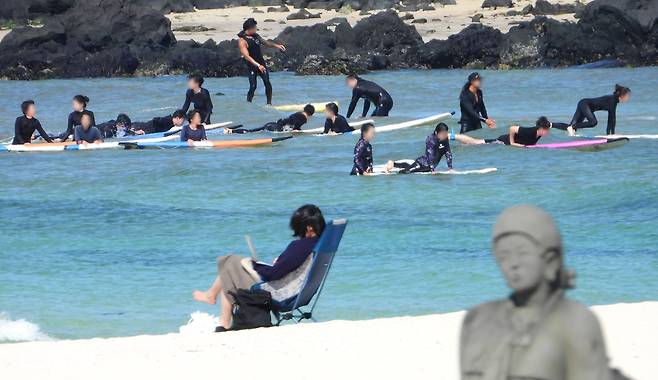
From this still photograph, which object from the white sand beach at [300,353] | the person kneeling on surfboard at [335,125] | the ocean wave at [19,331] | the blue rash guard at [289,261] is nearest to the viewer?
the white sand beach at [300,353]

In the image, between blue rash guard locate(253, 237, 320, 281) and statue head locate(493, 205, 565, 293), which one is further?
blue rash guard locate(253, 237, 320, 281)

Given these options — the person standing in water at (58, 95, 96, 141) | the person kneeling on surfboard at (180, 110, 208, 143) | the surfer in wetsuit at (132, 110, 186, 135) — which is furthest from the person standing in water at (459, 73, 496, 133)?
the person standing in water at (58, 95, 96, 141)

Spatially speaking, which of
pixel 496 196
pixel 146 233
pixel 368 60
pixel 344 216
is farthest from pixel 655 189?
pixel 368 60

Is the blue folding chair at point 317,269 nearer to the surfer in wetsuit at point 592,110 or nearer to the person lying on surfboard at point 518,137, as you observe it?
the person lying on surfboard at point 518,137

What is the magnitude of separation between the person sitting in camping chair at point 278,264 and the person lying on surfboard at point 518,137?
11762 millimetres

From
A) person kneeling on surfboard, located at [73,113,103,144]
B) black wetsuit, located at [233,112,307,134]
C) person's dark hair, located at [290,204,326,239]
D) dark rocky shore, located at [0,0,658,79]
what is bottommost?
dark rocky shore, located at [0,0,658,79]

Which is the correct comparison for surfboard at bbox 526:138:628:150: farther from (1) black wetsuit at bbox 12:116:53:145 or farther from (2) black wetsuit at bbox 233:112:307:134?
(1) black wetsuit at bbox 12:116:53:145

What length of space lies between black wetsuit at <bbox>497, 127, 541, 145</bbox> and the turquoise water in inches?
8.5

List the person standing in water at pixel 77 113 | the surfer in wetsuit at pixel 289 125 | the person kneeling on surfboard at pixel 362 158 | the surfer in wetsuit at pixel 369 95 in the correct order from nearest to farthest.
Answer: the person kneeling on surfboard at pixel 362 158 → the person standing in water at pixel 77 113 → the surfer in wetsuit at pixel 289 125 → the surfer in wetsuit at pixel 369 95

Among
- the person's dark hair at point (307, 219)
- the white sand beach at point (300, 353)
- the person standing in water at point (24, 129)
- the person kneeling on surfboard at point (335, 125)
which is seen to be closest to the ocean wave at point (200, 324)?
the person's dark hair at point (307, 219)

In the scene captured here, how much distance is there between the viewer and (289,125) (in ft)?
77.2

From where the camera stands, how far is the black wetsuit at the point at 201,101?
2219 cm

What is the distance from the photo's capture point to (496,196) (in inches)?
666

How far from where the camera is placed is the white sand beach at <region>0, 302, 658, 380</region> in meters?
6.25
